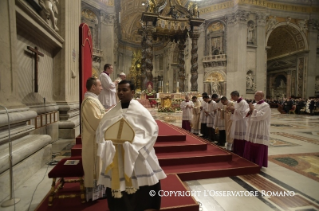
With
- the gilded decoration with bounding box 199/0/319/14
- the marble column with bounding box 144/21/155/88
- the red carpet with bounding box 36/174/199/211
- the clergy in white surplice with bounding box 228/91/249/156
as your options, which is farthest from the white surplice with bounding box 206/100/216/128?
the gilded decoration with bounding box 199/0/319/14

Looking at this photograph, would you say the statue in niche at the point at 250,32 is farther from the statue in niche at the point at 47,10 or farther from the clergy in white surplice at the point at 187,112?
the statue in niche at the point at 47,10

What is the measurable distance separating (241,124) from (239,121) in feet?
0.29

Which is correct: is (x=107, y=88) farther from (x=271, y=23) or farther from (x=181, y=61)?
(x=271, y=23)

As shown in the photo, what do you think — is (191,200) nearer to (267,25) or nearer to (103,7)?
(103,7)

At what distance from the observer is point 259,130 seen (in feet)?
12.8

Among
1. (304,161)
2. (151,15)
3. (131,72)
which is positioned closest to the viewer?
(304,161)

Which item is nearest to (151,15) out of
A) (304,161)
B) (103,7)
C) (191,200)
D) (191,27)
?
(191,27)

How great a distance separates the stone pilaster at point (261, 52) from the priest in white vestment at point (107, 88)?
19.3 metres

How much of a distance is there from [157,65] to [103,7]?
37.2 feet

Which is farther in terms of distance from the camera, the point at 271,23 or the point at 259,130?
the point at 271,23

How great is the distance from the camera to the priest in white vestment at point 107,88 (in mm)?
4406

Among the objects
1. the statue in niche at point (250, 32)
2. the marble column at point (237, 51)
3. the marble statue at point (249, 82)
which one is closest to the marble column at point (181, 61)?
the marble column at point (237, 51)

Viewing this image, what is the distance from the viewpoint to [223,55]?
66.0 feet

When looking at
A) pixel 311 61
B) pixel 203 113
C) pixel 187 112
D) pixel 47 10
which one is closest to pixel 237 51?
pixel 311 61
